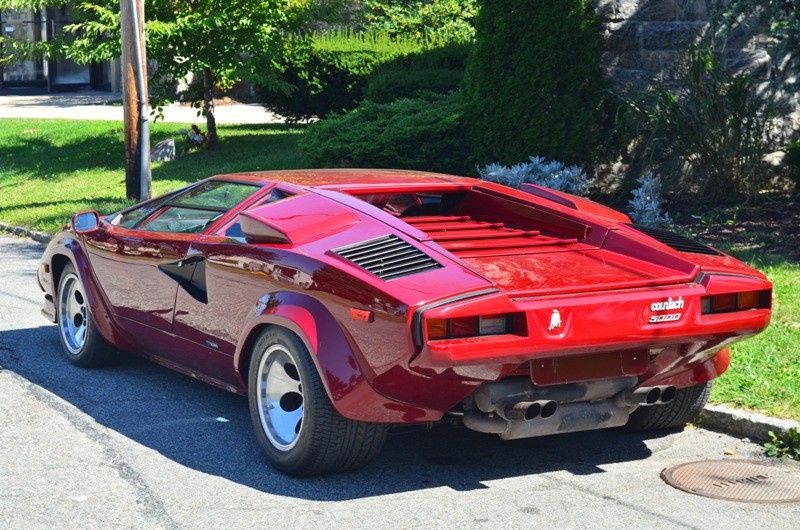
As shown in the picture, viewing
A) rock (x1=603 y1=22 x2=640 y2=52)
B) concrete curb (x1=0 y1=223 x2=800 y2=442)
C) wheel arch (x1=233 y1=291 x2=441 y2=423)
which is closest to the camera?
wheel arch (x1=233 y1=291 x2=441 y2=423)

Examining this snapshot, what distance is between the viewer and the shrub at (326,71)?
62.4 feet

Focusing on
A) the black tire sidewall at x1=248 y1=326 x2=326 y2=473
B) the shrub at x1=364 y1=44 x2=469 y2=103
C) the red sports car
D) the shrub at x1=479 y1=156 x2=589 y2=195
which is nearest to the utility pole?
the shrub at x1=364 y1=44 x2=469 y2=103

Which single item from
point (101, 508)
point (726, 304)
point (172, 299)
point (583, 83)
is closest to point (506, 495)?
point (726, 304)

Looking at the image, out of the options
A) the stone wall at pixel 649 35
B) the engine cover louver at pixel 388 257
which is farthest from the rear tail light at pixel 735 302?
the stone wall at pixel 649 35

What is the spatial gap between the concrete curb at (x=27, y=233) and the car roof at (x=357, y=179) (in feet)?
23.7

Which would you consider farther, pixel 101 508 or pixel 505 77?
pixel 505 77

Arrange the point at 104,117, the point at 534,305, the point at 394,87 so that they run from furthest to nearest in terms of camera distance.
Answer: the point at 104,117
the point at 394,87
the point at 534,305

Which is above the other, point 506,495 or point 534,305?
point 534,305

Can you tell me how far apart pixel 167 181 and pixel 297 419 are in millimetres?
12059

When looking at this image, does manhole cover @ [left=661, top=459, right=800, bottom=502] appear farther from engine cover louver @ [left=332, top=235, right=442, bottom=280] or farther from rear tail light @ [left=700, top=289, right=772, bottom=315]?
engine cover louver @ [left=332, top=235, right=442, bottom=280]

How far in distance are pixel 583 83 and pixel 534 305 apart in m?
8.28

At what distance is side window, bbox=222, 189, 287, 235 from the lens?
19.6 feet

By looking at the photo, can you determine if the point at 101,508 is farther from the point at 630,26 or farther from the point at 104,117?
the point at 104,117

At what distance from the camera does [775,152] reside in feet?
41.2
